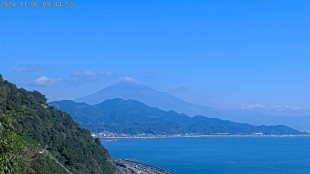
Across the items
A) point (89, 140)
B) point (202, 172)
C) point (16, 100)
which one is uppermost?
point (16, 100)

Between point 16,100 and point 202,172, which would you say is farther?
point 202,172

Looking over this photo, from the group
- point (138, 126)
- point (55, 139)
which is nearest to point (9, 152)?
point (55, 139)

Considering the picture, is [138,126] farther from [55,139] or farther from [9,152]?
[9,152]

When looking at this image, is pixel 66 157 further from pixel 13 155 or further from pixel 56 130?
pixel 13 155

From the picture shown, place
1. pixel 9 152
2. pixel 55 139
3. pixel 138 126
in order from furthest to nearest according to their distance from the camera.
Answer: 1. pixel 138 126
2. pixel 55 139
3. pixel 9 152

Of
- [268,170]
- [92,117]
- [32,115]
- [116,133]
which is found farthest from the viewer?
[92,117]

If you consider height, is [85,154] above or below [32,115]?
below

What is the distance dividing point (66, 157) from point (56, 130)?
3.33 m

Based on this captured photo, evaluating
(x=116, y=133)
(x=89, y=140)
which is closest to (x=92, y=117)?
(x=116, y=133)

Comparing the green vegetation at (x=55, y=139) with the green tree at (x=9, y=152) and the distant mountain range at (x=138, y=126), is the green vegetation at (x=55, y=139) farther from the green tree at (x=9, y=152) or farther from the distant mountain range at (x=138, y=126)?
the distant mountain range at (x=138, y=126)

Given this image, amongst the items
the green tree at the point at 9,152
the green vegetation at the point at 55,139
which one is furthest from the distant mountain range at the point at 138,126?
the green tree at the point at 9,152

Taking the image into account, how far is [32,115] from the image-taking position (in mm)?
26594

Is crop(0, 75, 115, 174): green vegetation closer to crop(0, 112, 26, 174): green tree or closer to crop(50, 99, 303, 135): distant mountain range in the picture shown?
crop(0, 112, 26, 174): green tree

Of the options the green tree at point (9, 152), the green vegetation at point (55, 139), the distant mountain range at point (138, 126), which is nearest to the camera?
the green tree at point (9, 152)
